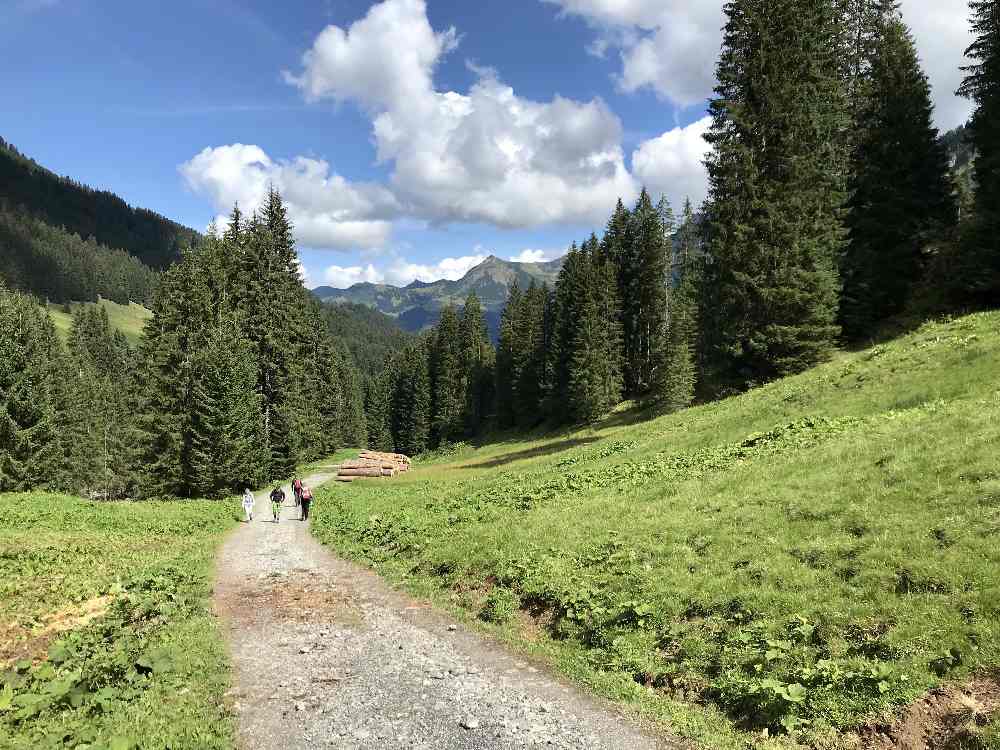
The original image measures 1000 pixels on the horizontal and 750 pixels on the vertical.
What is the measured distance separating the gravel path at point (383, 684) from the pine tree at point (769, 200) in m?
25.0

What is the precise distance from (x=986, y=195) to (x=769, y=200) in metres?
11.3

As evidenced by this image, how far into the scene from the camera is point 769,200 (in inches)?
1233

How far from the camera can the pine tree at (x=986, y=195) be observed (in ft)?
92.8

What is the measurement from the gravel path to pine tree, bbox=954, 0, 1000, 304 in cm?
3174

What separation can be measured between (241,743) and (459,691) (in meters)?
3.31

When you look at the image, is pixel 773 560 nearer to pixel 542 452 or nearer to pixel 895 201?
pixel 542 452

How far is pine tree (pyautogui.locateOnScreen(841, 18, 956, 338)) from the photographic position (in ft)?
118

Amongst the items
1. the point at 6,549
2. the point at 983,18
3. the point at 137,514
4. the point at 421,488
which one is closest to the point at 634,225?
the point at 983,18

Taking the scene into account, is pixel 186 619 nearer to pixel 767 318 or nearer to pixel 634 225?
pixel 767 318

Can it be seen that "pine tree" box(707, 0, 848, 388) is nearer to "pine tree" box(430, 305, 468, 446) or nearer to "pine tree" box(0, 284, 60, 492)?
"pine tree" box(0, 284, 60, 492)

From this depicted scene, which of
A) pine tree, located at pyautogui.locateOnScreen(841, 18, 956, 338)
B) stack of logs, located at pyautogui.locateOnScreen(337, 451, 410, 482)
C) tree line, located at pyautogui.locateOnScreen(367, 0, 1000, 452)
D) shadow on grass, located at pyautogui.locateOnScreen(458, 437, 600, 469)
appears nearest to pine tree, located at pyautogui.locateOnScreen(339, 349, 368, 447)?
stack of logs, located at pyautogui.locateOnScreen(337, 451, 410, 482)

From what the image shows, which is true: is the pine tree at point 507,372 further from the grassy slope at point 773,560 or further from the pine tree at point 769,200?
the grassy slope at point 773,560

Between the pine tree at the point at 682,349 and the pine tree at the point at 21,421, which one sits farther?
the pine tree at the point at 682,349

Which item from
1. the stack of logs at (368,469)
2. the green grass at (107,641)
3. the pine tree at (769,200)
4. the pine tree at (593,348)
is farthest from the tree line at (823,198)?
the green grass at (107,641)
